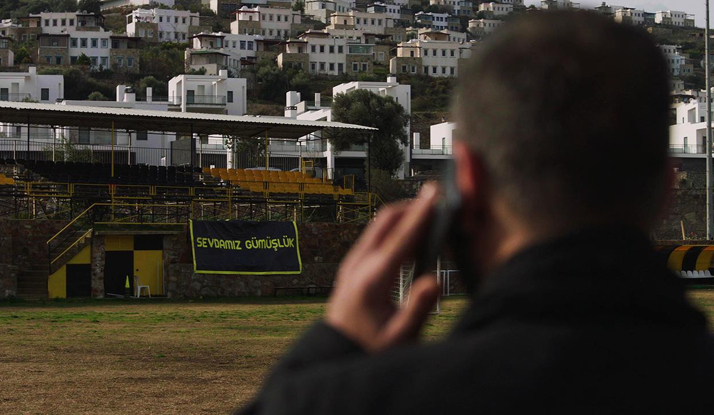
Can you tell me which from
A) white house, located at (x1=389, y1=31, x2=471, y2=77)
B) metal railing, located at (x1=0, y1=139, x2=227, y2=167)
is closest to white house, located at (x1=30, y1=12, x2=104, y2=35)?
white house, located at (x1=389, y1=31, x2=471, y2=77)

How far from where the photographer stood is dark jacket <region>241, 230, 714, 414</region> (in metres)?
1.39

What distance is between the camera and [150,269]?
105 feet

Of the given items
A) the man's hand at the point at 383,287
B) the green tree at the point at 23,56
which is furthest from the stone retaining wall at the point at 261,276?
the green tree at the point at 23,56

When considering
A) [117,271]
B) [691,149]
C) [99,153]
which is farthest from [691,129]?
[117,271]

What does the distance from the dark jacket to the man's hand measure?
39 millimetres

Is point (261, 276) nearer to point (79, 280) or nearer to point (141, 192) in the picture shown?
point (79, 280)

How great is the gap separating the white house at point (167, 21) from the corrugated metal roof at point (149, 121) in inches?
5567

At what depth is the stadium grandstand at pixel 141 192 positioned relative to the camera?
31969 millimetres

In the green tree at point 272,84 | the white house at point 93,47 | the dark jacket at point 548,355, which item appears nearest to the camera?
the dark jacket at point 548,355

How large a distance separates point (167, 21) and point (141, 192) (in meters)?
156

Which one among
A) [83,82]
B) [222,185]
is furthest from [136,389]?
[83,82]

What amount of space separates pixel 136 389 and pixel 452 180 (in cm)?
1068

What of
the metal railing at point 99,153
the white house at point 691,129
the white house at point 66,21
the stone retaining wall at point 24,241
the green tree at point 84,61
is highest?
the white house at point 66,21

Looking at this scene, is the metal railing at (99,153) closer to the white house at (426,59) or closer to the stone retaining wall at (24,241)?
the stone retaining wall at (24,241)
